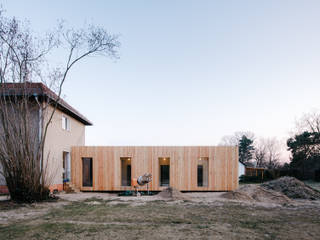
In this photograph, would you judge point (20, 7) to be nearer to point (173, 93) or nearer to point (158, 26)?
point (158, 26)

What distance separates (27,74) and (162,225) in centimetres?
775

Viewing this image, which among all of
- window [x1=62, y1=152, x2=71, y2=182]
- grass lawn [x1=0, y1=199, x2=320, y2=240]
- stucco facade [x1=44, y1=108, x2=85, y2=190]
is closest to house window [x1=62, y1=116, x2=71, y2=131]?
stucco facade [x1=44, y1=108, x2=85, y2=190]

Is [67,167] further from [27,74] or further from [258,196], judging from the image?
[258,196]

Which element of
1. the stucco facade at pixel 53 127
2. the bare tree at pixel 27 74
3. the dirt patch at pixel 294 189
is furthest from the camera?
the dirt patch at pixel 294 189

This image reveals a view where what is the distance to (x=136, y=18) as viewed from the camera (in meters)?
13.2

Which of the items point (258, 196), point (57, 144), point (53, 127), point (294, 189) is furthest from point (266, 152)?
point (53, 127)

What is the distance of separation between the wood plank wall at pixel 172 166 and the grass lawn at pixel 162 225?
20.8 feet

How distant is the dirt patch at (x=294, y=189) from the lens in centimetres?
1197

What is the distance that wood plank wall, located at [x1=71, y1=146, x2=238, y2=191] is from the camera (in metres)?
14.0

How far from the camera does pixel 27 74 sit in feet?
31.5

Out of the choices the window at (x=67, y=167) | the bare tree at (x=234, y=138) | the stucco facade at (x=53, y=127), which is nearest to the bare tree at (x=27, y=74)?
the stucco facade at (x=53, y=127)

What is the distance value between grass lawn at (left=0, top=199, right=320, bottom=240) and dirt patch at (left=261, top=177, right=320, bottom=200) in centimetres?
501

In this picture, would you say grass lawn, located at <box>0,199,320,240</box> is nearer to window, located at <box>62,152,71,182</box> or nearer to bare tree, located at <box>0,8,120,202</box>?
bare tree, located at <box>0,8,120,202</box>

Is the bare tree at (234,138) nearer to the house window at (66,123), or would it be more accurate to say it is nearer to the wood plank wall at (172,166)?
the wood plank wall at (172,166)
